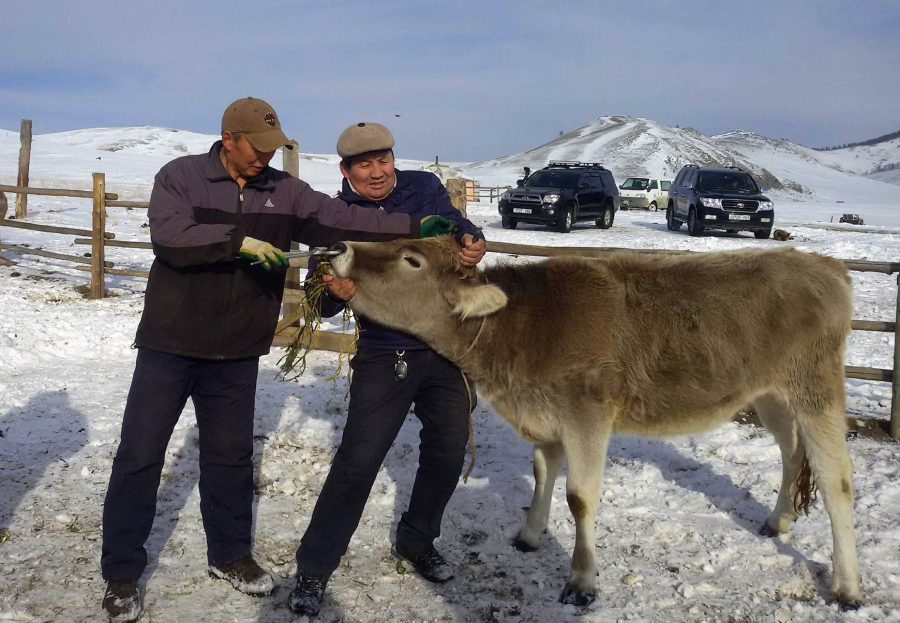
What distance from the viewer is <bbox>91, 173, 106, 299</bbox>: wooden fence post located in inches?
412

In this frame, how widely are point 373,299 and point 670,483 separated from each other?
2831 mm

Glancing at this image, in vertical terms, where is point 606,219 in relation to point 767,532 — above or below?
above

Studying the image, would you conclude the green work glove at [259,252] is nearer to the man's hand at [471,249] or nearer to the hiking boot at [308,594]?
the man's hand at [471,249]

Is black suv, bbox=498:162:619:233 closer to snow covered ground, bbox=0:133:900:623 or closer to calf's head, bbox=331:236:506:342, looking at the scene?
snow covered ground, bbox=0:133:900:623

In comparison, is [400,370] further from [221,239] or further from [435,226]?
[221,239]

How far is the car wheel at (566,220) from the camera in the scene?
1959 cm

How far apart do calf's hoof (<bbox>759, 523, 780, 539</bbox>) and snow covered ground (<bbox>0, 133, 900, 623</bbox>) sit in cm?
11

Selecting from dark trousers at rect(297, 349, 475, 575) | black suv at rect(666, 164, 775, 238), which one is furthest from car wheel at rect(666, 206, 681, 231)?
dark trousers at rect(297, 349, 475, 575)

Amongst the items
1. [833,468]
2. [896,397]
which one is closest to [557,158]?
[896,397]

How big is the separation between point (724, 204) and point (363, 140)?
671 inches

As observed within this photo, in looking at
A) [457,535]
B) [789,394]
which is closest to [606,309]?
[789,394]

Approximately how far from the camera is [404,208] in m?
3.85

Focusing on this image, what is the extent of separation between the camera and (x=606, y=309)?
3885 mm

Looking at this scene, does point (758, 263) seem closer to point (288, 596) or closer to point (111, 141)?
point (288, 596)
